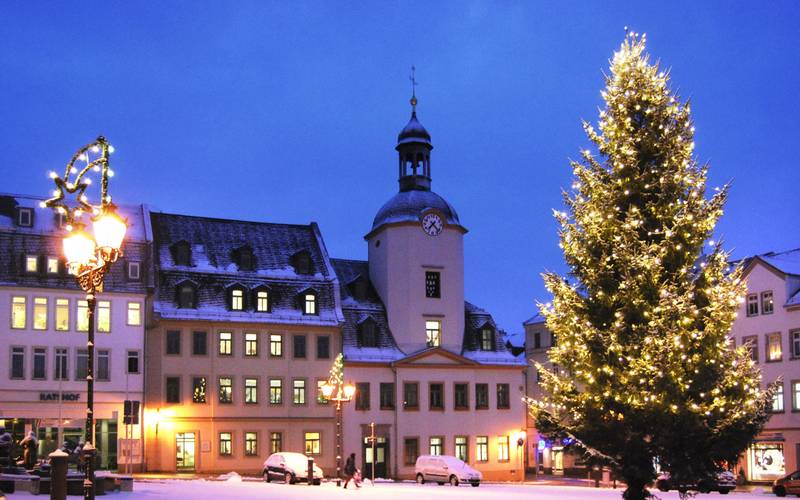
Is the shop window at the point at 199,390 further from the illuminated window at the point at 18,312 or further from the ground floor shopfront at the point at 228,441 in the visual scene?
the illuminated window at the point at 18,312

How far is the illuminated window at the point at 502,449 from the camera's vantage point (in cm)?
6581

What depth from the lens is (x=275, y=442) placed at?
198 feet

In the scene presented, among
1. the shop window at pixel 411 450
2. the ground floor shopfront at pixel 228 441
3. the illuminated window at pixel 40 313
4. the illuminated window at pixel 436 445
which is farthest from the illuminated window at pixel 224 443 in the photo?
the illuminated window at pixel 436 445

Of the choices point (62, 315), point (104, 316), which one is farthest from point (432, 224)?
point (62, 315)

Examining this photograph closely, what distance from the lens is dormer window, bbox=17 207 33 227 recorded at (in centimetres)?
5722

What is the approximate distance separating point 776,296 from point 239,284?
31285mm

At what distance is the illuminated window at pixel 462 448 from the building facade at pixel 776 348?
52.0ft

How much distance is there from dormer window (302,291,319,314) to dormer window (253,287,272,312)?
203 cm

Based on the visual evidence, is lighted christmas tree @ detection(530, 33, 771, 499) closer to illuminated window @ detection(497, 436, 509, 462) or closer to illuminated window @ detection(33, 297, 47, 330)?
illuminated window @ detection(33, 297, 47, 330)

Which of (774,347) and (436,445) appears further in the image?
(436,445)

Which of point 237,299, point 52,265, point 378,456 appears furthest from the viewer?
point 378,456

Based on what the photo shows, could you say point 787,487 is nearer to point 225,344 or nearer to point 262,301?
point 262,301

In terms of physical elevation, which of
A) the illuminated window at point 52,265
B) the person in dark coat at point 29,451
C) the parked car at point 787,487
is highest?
the illuminated window at point 52,265

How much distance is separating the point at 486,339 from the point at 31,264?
2790 centimetres
